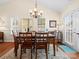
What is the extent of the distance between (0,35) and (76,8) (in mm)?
5845

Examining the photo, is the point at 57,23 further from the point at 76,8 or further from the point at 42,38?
the point at 42,38

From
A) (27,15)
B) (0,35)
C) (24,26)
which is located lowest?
(0,35)

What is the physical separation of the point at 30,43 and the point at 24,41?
0.76 ft

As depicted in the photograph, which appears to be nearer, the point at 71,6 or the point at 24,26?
the point at 71,6

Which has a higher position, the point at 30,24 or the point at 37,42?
the point at 30,24

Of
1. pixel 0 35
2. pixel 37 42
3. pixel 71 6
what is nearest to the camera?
pixel 37 42

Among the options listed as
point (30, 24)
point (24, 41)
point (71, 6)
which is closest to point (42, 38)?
point (24, 41)

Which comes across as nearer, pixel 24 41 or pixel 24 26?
pixel 24 41

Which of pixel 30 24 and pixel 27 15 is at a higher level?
pixel 27 15

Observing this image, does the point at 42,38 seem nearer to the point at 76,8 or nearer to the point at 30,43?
the point at 30,43

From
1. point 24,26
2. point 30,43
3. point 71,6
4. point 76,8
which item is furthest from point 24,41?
point 24,26

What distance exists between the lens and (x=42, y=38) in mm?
5078

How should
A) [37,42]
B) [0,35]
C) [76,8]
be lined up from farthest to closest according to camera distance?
1. [0,35]
2. [76,8]
3. [37,42]

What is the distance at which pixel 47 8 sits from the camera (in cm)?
1020
